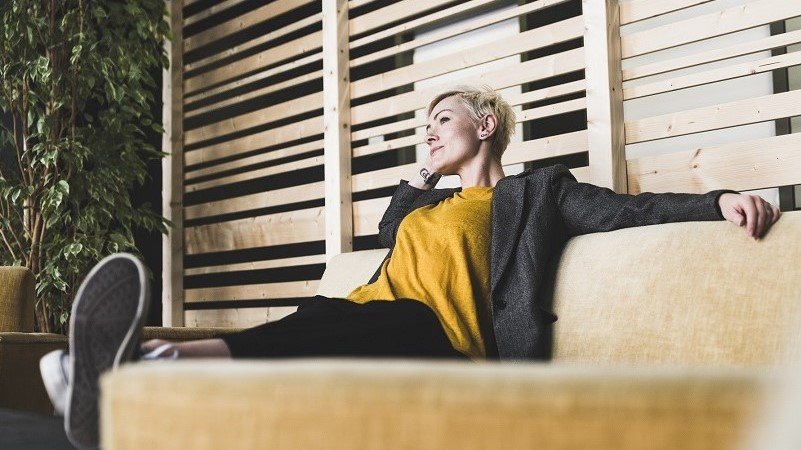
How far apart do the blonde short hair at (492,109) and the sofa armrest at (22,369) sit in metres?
1.39

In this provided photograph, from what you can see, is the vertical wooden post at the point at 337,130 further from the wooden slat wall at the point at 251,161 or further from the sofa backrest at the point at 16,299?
the sofa backrest at the point at 16,299

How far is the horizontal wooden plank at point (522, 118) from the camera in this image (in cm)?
283

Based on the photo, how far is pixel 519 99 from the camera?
9.81 ft

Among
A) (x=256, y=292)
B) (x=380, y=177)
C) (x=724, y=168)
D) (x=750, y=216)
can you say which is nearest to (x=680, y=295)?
(x=750, y=216)

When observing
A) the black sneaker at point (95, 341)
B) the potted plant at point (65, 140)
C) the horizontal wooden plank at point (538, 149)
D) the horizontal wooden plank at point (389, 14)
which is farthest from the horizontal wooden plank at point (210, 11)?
the black sneaker at point (95, 341)

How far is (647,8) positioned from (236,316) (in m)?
2.39

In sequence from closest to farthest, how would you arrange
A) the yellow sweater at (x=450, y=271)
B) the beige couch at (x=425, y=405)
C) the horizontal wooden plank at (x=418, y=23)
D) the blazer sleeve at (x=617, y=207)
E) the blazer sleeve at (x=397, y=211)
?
1. the beige couch at (x=425, y=405)
2. the blazer sleeve at (x=617, y=207)
3. the yellow sweater at (x=450, y=271)
4. the blazer sleeve at (x=397, y=211)
5. the horizontal wooden plank at (x=418, y=23)

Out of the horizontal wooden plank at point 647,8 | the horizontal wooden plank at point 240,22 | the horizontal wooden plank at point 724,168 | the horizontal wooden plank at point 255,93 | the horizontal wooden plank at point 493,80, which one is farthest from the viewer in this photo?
the horizontal wooden plank at point 240,22

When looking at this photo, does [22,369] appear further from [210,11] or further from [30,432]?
[210,11]

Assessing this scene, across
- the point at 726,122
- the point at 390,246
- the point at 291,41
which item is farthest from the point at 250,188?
the point at 726,122

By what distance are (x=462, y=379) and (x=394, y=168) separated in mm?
2775

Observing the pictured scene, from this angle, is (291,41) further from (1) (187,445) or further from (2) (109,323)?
(1) (187,445)

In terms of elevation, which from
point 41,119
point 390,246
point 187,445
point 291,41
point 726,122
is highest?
point 291,41

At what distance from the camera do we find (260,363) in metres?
0.74
